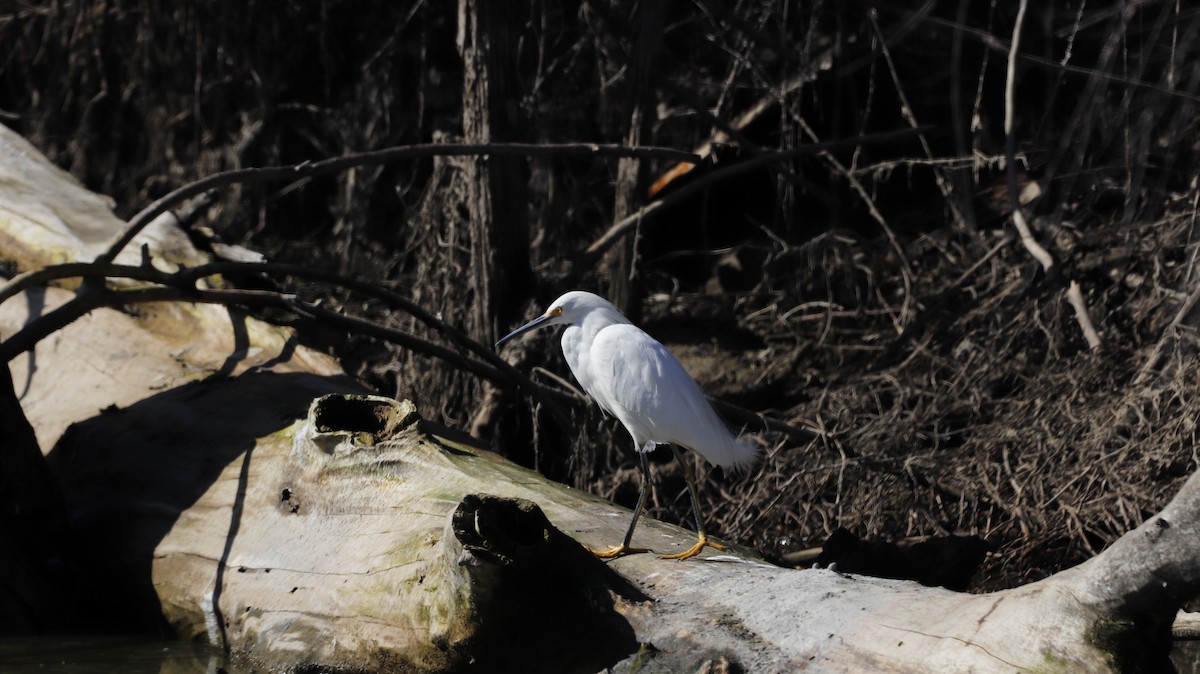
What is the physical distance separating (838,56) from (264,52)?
3757 mm

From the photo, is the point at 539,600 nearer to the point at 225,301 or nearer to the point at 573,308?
the point at 573,308

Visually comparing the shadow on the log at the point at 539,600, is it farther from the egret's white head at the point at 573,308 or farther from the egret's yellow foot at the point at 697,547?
the egret's white head at the point at 573,308

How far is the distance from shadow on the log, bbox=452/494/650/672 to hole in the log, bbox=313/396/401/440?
91 cm

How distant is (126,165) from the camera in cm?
823

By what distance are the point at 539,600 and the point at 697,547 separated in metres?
0.70

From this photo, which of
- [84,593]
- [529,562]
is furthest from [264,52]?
[529,562]

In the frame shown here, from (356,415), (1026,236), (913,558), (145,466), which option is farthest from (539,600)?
(1026,236)

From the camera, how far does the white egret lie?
12.5ft

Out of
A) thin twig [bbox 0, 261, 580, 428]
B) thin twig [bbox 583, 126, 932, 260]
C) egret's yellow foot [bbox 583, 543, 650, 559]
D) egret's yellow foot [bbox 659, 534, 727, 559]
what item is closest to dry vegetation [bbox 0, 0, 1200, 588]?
thin twig [bbox 583, 126, 932, 260]

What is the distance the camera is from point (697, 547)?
3.34 metres

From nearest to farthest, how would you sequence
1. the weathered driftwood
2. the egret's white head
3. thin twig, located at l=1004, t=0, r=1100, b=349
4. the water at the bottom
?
the weathered driftwood, the water at the bottom, the egret's white head, thin twig, located at l=1004, t=0, r=1100, b=349

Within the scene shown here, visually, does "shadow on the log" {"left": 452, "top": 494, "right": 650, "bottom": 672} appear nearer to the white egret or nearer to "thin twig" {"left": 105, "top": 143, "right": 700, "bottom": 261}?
the white egret

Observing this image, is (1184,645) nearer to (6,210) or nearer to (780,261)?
(780,261)

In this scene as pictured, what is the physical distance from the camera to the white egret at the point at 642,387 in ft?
12.5
